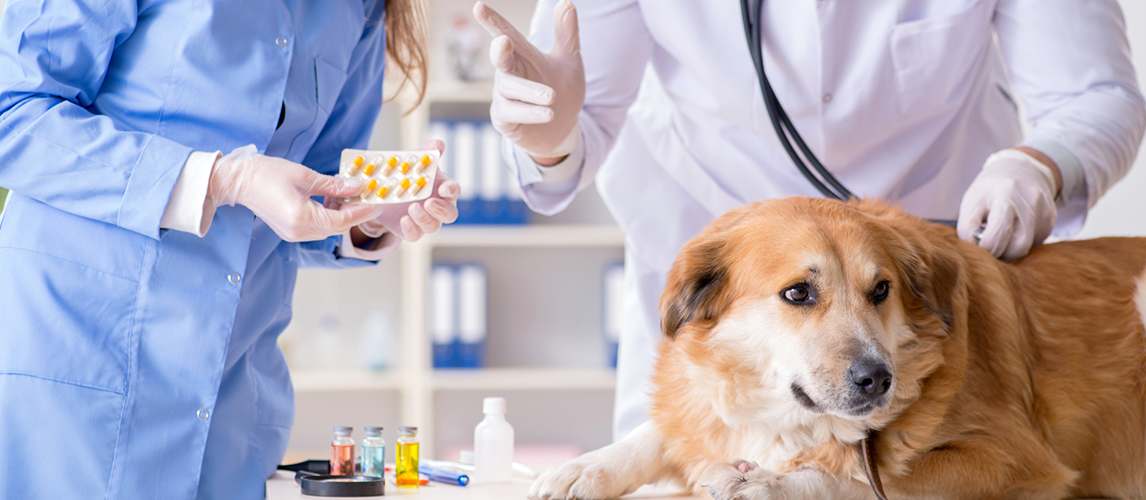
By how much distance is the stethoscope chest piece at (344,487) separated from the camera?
104 centimetres

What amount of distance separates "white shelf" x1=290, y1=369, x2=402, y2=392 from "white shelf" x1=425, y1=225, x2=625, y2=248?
0.57 meters

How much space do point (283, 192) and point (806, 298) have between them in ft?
2.21

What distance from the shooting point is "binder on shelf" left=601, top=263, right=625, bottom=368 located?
3.24m

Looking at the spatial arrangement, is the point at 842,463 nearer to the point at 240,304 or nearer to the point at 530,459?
the point at 240,304

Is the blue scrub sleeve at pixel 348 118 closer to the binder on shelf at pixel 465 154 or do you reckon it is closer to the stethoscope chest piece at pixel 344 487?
Answer: the stethoscope chest piece at pixel 344 487

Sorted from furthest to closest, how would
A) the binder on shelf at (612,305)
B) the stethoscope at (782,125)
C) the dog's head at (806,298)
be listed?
the binder on shelf at (612,305)
the stethoscope at (782,125)
the dog's head at (806,298)

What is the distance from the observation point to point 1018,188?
1.16 meters

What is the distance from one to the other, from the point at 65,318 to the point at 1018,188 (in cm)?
131

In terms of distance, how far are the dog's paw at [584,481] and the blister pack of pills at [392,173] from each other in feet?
1.29

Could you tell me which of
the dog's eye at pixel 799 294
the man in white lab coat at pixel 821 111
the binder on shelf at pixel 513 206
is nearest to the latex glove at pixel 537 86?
the man in white lab coat at pixel 821 111

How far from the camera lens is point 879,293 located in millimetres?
1000

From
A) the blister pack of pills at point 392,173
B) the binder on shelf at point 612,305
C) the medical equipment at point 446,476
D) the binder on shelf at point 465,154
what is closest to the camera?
the blister pack of pills at point 392,173

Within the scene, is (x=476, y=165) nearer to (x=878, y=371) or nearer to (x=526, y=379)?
(x=526, y=379)

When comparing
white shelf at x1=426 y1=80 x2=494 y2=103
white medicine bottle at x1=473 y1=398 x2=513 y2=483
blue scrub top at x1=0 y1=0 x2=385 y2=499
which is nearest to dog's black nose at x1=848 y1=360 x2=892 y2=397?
white medicine bottle at x1=473 y1=398 x2=513 y2=483
